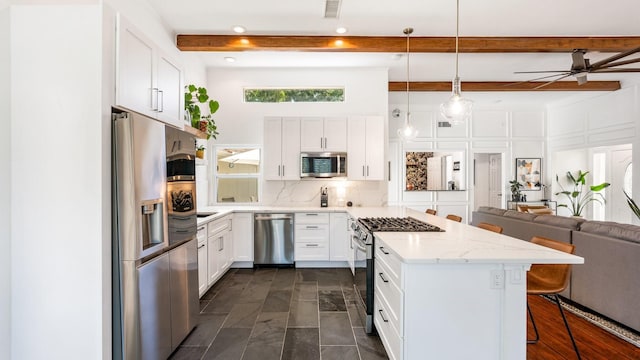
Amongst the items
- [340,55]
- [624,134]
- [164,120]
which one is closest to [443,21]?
[340,55]

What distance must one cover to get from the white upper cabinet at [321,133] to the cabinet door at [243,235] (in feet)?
4.43

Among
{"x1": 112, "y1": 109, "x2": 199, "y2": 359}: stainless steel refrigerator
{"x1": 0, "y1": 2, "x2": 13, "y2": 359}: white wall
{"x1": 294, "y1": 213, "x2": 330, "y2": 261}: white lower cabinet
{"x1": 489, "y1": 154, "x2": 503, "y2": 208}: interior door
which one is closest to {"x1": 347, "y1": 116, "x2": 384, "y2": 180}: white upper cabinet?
{"x1": 294, "y1": 213, "x2": 330, "y2": 261}: white lower cabinet

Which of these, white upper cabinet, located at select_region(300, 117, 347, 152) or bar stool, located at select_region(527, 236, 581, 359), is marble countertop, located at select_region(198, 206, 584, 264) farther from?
white upper cabinet, located at select_region(300, 117, 347, 152)

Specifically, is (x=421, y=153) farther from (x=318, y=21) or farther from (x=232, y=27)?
(x=232, y=27)

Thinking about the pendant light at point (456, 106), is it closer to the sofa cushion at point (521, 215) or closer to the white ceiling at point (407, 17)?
the white ceiling at point (407, 17)

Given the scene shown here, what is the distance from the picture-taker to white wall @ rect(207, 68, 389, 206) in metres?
4.79

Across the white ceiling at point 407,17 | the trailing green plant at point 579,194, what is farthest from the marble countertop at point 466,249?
the trailing green plant at point 579,194

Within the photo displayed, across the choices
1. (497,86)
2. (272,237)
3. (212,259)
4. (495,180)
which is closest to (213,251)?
(212,259)

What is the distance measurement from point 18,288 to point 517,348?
284 cm

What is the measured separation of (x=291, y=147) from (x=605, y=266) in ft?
12.4

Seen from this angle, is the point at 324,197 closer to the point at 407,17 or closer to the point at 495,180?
the point at 407,17

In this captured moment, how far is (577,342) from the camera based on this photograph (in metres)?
2.37

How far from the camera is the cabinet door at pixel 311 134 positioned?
4547mm

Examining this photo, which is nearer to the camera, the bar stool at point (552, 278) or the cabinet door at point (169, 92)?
the bar stool at point (552, 278)
